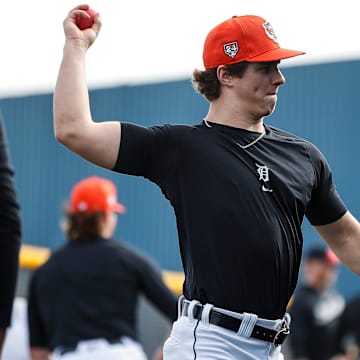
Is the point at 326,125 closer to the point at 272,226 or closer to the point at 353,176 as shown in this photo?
the point at 353,176

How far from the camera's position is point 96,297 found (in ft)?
Answer: 23.7

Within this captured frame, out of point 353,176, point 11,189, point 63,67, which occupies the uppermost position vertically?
point 63,67

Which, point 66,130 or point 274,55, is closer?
point 66,130

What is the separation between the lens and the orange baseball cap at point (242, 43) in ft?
14.9

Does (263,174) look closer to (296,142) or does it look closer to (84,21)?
(296,142)

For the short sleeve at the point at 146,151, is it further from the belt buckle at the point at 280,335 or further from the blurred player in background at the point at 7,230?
the belt buckle at the point at 280,335

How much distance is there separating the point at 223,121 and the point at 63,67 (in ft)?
2.42

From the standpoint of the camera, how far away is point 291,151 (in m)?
4.61

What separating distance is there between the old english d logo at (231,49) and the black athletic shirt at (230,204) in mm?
301

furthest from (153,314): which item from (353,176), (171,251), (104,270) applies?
(171,251)

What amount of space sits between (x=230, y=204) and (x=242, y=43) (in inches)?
27.1

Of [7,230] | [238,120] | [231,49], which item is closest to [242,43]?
[231,49]

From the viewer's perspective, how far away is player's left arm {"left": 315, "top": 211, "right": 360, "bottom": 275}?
16.0 ft

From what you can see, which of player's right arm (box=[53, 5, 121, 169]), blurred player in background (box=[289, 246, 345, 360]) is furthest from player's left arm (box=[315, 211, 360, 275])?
blurred player in background (box=[289, 246, 345, 360])
